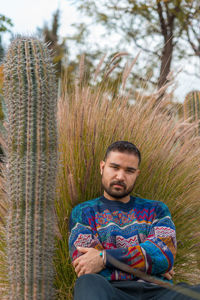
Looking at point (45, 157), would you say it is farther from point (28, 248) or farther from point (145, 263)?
point (145, 263)

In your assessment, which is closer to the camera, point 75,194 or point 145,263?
point 145,263

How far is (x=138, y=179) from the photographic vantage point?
110 inches

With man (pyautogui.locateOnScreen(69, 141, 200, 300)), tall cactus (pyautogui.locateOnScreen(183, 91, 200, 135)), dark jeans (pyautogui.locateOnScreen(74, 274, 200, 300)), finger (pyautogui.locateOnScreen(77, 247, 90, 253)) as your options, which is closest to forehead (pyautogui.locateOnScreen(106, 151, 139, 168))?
man (pyautogui.locateOnScreen(69, 141, 200, 300))

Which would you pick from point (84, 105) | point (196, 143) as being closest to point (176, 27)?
point (196, 143)

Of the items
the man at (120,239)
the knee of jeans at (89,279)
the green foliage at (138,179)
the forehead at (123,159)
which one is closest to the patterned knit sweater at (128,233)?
the man at (120,239)

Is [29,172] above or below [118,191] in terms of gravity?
above

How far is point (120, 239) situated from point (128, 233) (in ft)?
0.21

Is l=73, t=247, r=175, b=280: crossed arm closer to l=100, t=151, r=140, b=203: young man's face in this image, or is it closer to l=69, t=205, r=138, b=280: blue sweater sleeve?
l=69, t=205, r=138, b=280: blue sweater sleeve

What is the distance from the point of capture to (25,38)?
2.16 metres

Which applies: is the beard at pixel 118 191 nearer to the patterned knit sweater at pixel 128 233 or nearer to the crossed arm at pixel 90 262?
the patterned knit sweater at pixel 128 233

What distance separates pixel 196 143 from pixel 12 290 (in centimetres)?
215

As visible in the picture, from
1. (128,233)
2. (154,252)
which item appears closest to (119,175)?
(128,233)

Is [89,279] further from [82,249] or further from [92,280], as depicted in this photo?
[82,249]

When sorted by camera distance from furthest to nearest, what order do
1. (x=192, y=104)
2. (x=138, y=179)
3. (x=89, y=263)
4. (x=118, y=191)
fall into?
(x=192, y=104)
(x=138, y=179)
(x=118, y=191)
(x=89, y=263)
